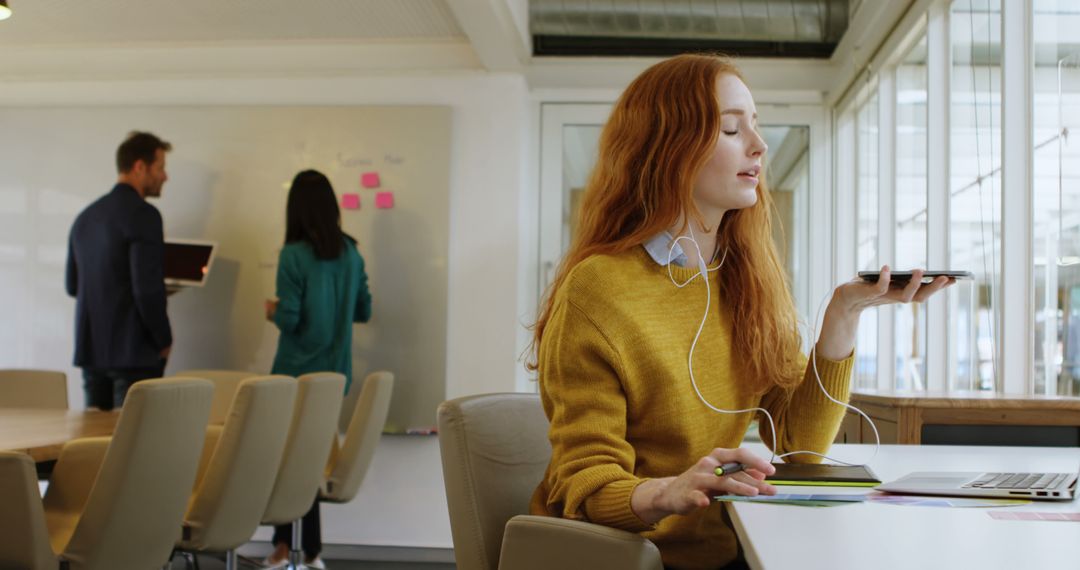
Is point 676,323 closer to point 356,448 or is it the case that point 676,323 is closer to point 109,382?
point 356,448

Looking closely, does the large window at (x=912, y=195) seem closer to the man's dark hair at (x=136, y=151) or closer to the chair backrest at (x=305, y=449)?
the chair backrest at (x=305, y=449)

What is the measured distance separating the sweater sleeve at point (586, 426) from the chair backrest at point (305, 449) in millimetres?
2061

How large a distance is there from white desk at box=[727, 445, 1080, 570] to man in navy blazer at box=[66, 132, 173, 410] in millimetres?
3638

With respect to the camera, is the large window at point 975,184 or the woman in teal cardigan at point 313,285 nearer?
the large window at point 975,184

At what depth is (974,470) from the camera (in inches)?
60.7

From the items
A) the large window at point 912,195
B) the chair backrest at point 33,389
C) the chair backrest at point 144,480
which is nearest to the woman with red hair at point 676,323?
the chair backrest at point 144,480

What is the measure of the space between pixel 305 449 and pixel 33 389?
1418 millimetres

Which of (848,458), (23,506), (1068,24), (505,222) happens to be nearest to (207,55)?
(505,222)

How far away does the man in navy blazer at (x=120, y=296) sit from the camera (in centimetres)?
434

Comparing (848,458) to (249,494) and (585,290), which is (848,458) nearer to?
(585,290)

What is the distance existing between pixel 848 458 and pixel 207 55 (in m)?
4.37

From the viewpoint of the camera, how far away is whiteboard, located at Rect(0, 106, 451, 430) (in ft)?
16.4

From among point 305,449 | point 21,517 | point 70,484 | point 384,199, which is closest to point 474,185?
point 384,199

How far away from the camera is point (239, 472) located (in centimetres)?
293
